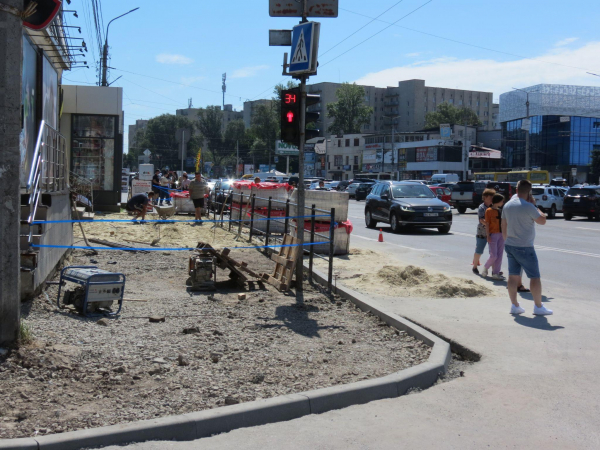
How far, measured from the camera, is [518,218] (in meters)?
8.17

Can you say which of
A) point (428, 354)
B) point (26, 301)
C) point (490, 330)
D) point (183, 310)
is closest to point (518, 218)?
point (490, 330)

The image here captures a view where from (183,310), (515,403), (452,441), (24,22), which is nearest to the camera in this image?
(452,441)

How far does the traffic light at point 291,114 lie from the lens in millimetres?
9430

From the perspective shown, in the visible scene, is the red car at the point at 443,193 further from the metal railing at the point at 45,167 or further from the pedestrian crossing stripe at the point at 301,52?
the pedestrian crossing stripe at the point at 301,52

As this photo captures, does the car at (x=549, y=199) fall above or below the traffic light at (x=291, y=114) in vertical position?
below

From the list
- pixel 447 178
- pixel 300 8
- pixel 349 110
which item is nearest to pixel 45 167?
pixel 300 8

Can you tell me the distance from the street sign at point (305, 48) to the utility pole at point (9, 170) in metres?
4.49

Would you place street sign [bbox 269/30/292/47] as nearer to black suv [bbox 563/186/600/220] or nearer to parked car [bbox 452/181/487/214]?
black suv [bbox 563/186/600/220]

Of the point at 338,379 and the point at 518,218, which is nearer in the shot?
the point at 338,379

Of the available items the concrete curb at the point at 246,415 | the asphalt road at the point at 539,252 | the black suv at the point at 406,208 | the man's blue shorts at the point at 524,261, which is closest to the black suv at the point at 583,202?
the asphalt road at the point at 539,252

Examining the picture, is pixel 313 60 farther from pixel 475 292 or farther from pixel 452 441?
pixel 452 441

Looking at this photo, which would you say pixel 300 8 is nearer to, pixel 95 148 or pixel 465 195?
pixel 95 148

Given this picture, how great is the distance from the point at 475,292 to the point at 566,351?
311cm

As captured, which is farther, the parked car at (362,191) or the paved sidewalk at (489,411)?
the parked car at (362,191)
